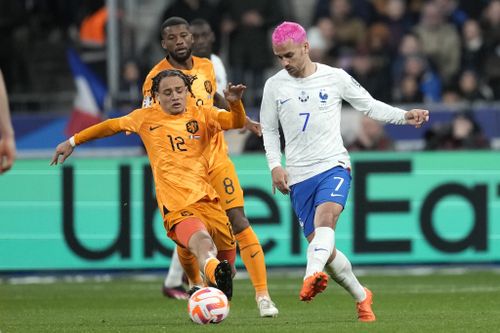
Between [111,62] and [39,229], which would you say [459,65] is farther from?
[39,229]

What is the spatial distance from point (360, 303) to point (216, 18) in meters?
11.2

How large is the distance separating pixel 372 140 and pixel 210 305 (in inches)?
320

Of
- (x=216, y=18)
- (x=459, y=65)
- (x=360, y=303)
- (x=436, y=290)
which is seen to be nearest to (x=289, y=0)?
(x=216, y=18)

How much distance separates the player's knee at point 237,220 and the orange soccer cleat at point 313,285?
1.90 m

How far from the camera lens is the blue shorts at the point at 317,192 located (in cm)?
1080

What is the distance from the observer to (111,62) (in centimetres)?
2048

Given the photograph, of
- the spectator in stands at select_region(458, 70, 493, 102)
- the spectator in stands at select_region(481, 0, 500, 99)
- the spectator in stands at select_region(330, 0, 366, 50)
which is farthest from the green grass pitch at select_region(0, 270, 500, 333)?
the spectator in stands at select_region(330, 0, 366, 50)

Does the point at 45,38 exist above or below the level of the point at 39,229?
above

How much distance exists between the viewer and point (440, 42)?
21.3 meters

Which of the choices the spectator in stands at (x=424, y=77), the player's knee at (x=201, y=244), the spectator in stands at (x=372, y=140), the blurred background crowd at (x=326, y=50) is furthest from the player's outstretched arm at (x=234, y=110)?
the spectator in stands at (x=424, y=77)

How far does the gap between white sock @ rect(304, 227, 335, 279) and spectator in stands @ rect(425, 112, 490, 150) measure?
26.1 ft

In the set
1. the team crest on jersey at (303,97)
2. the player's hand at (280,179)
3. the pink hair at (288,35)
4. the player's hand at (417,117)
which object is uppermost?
the pink hair at (288,35)

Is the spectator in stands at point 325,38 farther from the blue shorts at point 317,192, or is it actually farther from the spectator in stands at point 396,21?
the blue shorts at point 317,192

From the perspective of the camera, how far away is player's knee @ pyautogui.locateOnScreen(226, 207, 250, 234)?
11805 mm
